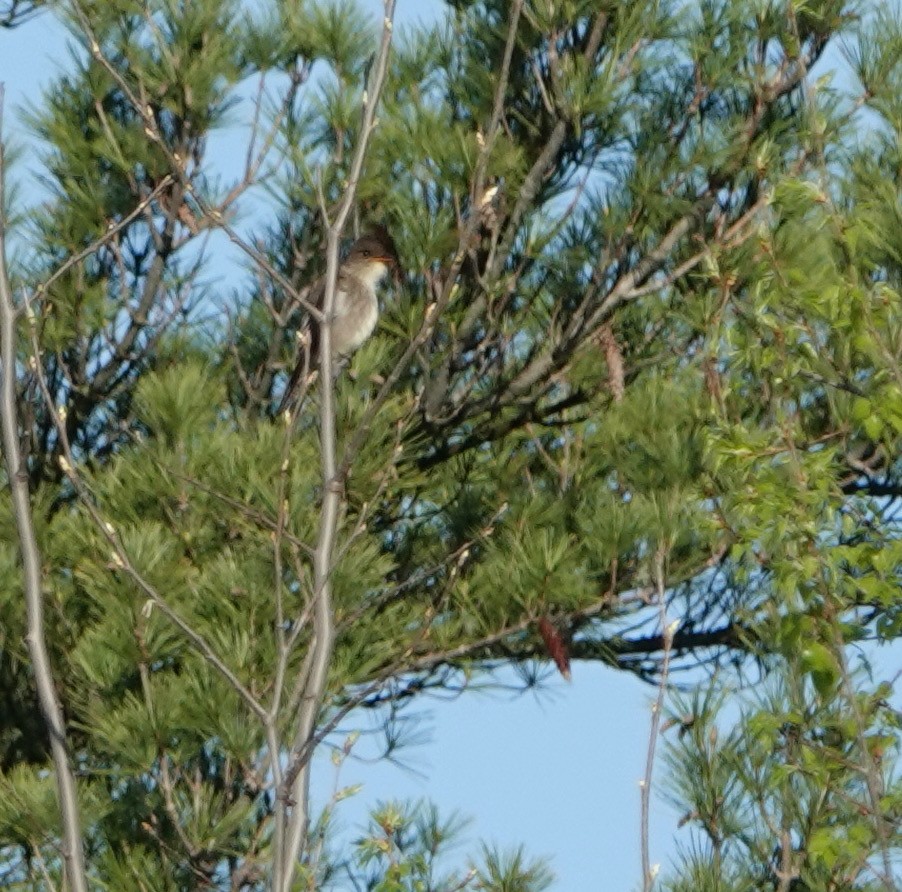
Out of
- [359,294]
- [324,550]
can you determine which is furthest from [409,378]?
[324,550]

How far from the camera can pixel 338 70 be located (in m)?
5.41

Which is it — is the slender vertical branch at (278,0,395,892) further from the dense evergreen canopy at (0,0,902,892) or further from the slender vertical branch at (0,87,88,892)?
the dense evergreen canopy at (0,0,902,892)

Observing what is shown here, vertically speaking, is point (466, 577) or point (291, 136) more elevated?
point (291, 136)

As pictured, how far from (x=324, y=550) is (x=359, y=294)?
9.77 feet

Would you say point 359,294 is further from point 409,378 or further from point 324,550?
point 324,550

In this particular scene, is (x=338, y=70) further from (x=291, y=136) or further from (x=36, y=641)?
(x=36, y=641)

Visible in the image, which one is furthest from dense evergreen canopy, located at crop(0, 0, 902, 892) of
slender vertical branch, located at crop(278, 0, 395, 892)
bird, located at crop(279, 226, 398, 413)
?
slender vertical branch, located at crop(278, 0, 395, 892)

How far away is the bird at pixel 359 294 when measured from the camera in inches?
212

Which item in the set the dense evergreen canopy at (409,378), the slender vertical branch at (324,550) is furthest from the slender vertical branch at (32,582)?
the dense evergreen canopy at (409,378)

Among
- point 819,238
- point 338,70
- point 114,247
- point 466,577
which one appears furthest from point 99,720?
point 819,238

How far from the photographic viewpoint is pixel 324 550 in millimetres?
2592

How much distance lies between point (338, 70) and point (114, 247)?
2.37ft

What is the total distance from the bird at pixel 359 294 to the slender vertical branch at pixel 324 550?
2612 millimetres

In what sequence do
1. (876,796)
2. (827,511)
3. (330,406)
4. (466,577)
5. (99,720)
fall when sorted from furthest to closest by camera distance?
(466,577) < (99,720) < (827,511) < (876,796) < (330,406)
